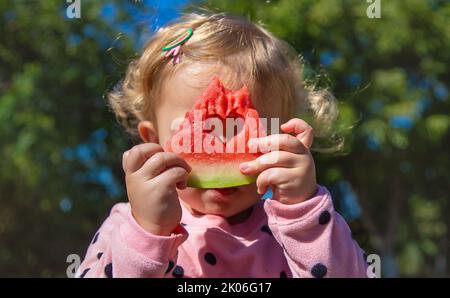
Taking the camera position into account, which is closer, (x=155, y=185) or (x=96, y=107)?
(x=155, y=185)

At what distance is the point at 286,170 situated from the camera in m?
1.69

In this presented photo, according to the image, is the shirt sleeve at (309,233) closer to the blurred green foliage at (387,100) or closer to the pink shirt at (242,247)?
the pink shirt at (242,247)

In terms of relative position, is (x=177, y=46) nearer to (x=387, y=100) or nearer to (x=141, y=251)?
(x=141, y=251)

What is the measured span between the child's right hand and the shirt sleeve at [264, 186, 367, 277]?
0.26m

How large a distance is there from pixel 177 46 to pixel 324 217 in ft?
2.54

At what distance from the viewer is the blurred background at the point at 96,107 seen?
4430 millimetres

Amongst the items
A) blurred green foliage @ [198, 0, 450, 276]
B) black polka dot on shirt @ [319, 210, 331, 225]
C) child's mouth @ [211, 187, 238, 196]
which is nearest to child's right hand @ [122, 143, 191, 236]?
child's mouth @ [211, 187, 238, 196]

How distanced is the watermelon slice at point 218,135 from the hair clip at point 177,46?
22 centimetres

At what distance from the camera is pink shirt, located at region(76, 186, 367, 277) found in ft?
5.62

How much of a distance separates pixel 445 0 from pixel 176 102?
11.7ft

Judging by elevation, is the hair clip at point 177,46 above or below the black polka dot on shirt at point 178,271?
above

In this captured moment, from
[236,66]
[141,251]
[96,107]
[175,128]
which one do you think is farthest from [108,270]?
[96,107]

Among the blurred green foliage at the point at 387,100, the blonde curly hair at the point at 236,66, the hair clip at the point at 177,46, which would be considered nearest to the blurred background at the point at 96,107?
the blurred green foliage at the point at 387,100
